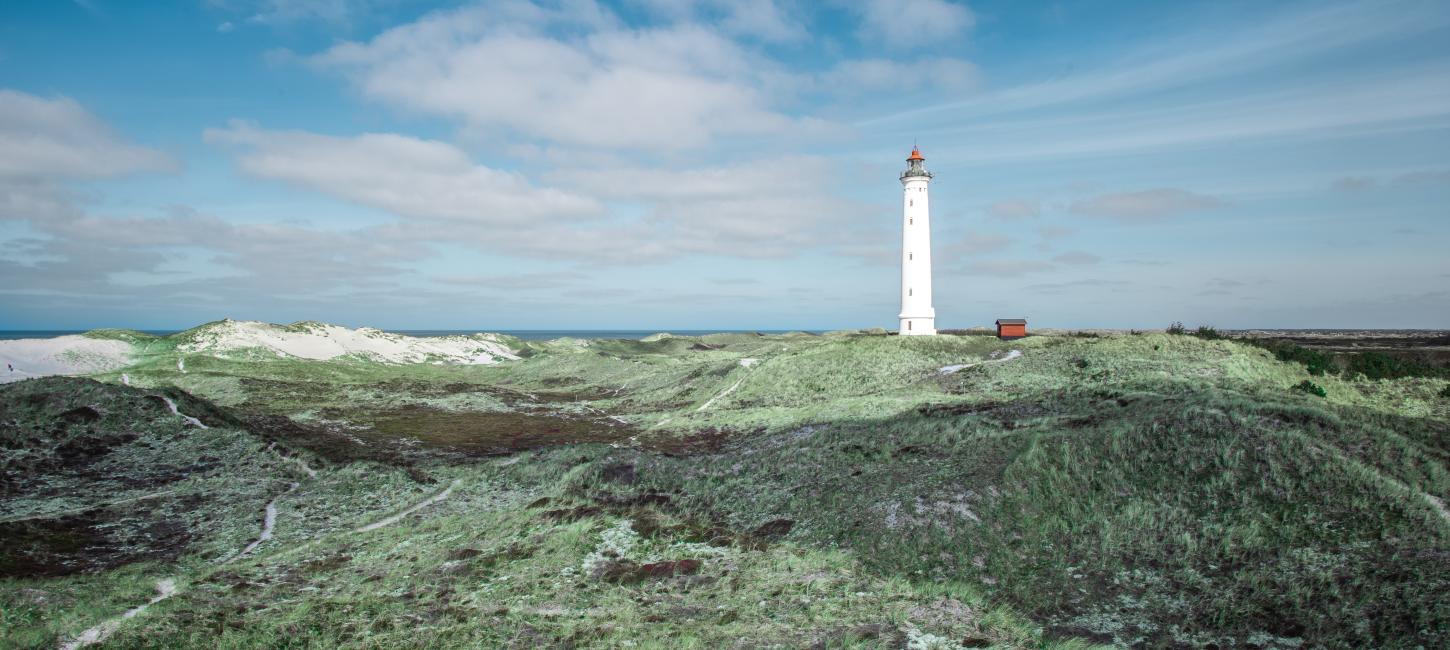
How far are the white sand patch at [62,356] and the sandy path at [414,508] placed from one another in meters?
56.1

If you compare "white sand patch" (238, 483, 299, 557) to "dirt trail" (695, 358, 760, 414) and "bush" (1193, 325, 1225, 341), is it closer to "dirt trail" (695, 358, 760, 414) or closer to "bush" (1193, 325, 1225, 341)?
"dirt trail" (695, 358, 760, 414)

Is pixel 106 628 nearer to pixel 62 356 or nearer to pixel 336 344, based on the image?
pixel 62 356

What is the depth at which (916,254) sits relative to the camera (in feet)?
181

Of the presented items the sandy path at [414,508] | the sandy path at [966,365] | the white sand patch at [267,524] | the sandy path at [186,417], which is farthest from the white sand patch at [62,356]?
the sandy path at [966,365]

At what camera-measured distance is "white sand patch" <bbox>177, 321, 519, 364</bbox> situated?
2862 inches

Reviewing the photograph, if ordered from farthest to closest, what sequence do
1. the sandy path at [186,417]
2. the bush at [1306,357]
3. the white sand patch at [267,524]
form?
the bush at [1306,357]
the sandy path at [186,417]
the white sand patch at [267,524]

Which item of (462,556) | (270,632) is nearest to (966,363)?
(462,556)

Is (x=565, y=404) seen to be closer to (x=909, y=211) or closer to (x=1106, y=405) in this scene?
(x=909, y=211)

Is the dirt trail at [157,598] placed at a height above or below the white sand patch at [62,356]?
below

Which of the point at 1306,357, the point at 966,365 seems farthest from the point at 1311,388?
the point at 966,365

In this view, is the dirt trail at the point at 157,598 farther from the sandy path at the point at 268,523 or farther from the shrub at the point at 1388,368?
the shrub at the point at 1388,368

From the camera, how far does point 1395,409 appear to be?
84.8 ft

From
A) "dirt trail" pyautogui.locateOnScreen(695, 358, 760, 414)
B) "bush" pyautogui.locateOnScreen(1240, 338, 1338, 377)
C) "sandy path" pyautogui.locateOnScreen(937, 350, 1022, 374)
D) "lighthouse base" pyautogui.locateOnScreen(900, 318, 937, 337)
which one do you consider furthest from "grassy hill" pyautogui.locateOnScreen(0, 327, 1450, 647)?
"lighthouse base" pyautogui.locateOnScreen(900, 318, 937, 337)

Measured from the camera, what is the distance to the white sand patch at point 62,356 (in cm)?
5681
